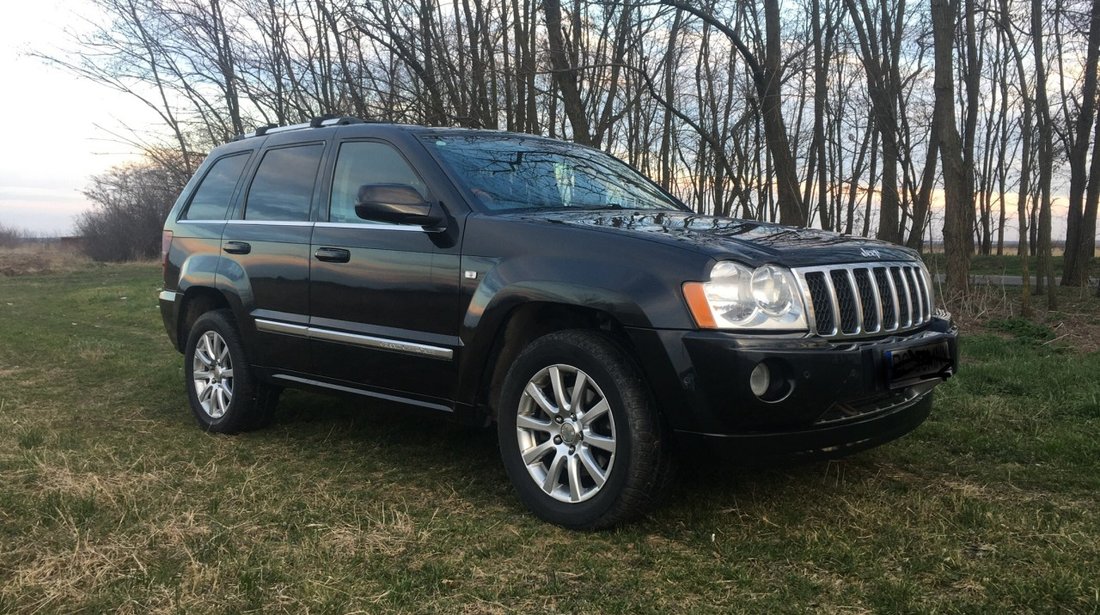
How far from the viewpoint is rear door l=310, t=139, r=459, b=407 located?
12.1 ft

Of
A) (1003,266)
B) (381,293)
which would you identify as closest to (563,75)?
(381,293)

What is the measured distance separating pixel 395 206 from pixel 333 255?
75cm

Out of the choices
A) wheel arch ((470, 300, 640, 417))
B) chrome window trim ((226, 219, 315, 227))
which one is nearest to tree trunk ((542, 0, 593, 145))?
chrome window trim ((226, 219, 315, 227))

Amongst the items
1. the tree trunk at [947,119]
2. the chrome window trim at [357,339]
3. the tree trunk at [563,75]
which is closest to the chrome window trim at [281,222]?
the chrome window trim at [357,339]

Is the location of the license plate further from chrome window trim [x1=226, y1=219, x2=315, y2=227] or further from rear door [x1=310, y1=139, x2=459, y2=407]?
chrome window trim [x1=226, y1=219, x2=315, y2=227]

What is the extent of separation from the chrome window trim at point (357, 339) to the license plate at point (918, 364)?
1831 mm

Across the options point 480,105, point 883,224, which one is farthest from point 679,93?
point 480,105

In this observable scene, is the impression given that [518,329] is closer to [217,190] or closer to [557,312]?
[557,312]

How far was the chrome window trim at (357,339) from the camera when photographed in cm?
370

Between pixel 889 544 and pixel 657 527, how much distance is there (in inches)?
33.9

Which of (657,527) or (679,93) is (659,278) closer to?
(657,527)

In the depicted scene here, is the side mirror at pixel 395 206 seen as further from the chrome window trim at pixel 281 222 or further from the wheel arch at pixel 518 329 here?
the chrome window trim at pixel 281 222

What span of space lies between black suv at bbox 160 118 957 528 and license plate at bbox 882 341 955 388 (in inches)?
0.5

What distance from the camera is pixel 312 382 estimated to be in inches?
173
